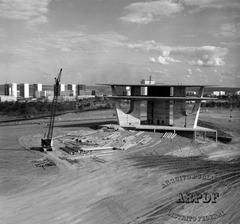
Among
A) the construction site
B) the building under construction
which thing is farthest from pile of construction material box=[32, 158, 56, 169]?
the building under construction

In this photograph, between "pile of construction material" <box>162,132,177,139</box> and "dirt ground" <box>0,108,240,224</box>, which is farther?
"pile of construction material" <box>162,132,177,139</box>

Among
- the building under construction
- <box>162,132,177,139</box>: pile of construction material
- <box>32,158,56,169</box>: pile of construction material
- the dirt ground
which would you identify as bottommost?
the dirt ground

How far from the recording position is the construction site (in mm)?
22641

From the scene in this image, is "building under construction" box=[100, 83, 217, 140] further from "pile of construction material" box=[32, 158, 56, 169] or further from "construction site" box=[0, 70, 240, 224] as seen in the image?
"pile of construction material" box=[32, 158, 56, 169]

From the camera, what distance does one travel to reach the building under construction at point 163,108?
183 feet

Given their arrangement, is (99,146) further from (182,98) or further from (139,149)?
(182,98)

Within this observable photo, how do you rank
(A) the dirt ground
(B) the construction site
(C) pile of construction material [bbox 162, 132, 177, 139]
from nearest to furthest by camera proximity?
1. (A) the dirt ground
2. (B) the construction site
3. (C) pile of construction material [bbox 162, 132, 177, 139]

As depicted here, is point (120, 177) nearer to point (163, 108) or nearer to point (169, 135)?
point (169, 135)

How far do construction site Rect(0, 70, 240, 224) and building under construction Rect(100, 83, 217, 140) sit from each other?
492 mm

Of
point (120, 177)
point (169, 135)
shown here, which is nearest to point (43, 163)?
point (120, 177)

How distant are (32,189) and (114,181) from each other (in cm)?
731

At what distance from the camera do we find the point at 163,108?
59.3 meters

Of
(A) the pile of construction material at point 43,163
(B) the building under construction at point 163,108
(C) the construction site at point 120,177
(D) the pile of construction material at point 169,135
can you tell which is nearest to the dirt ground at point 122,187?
(C) the construction site at point 120,177

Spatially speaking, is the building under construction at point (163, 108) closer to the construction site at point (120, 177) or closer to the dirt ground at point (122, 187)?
the construction site at point (120, 177)
